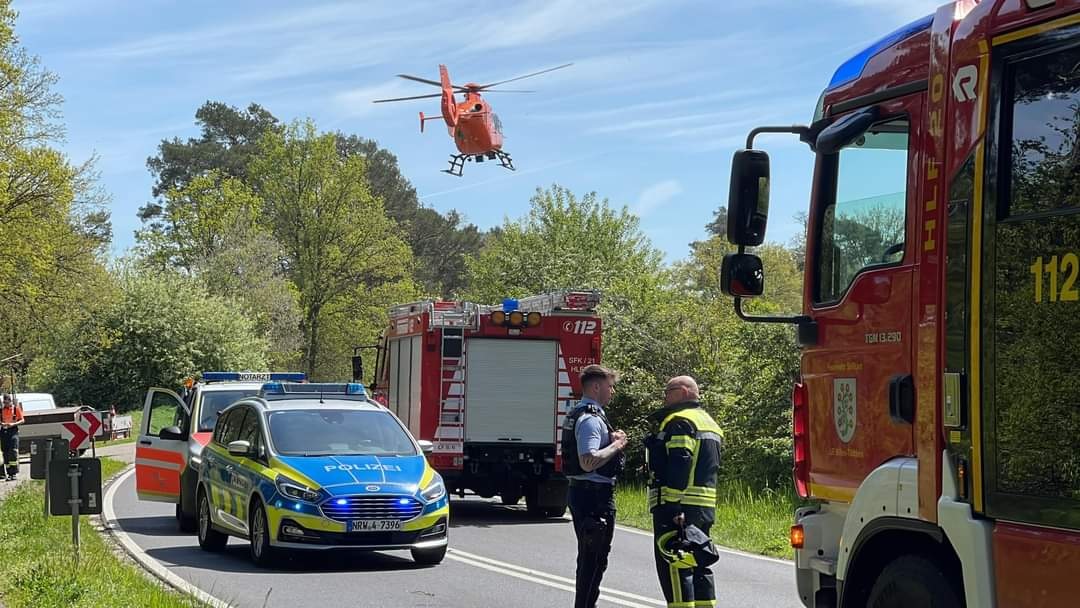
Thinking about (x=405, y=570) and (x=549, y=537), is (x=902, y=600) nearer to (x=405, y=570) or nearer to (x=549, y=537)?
(x=405, y=570)

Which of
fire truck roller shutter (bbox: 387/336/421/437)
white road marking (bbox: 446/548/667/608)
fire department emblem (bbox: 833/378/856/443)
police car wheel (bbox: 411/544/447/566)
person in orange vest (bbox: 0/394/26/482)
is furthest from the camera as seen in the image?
person in orange vest (bbox: 0/394/26/482)

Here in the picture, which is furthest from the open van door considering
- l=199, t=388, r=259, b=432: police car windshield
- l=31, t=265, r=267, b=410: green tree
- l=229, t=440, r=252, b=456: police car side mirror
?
l=31, t=265, r=267, b=410: green tree

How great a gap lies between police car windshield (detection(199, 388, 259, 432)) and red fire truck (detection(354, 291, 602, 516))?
2.61m

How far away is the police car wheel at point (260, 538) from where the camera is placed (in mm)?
13102

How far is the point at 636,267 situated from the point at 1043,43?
202 feet

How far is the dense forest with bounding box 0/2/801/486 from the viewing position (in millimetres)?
26594

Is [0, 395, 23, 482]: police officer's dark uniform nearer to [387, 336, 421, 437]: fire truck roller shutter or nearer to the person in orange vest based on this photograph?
the person in orange vest

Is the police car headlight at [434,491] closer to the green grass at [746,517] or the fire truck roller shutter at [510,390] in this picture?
the green grass at [746,517]

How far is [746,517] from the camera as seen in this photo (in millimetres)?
17547

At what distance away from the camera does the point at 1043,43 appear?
526 centimetres

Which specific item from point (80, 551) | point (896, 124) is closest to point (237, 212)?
point (80, 551)

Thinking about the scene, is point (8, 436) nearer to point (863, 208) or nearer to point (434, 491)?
point (434, 491)

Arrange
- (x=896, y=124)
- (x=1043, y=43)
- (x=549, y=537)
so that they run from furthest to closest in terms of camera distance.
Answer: (x=549, y=537)
(x=896, y=124)
(x=1043, y=43)

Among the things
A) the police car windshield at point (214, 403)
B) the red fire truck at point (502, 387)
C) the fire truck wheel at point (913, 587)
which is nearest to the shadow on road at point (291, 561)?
the police car windshield at point (214, 403)
